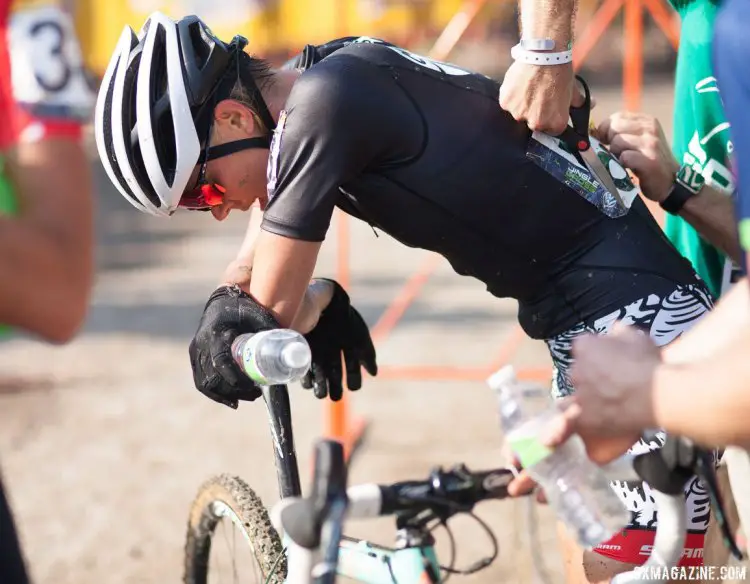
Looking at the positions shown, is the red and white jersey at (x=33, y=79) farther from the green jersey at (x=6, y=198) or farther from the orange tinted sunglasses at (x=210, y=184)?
the orange tinted sunglasses at (x=210, y=184)

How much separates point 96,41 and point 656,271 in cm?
1261

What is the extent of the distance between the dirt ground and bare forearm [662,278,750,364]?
1613mm

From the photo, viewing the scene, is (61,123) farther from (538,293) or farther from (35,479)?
(35,479)

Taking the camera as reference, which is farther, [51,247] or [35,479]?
[35,479]

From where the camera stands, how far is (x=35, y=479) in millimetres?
5742

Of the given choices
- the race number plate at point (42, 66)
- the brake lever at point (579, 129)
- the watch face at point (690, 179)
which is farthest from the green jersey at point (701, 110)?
the race number plate at point (42, 66)

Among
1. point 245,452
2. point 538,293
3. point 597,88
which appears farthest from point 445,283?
point 597,88

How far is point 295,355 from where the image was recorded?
209 cm

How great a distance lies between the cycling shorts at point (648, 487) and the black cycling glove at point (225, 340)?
754mm

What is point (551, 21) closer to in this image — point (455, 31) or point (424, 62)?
point (424, 62)

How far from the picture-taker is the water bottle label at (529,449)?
1.68m

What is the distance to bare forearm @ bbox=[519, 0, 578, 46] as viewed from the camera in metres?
2.48

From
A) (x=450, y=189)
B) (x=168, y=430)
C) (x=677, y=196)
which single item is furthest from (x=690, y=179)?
(x=168, y=430)

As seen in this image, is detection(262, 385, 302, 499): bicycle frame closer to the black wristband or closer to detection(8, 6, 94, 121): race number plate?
detection(8, 6, 94, 121): race number plate
